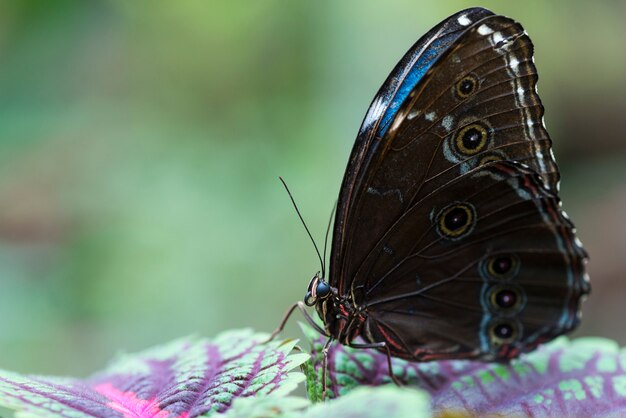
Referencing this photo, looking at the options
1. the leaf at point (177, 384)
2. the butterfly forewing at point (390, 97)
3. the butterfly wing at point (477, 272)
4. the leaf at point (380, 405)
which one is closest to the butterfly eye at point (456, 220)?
the butterfly wing at point (477, 272)

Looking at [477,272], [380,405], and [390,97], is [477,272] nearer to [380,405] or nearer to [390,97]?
[390,97]

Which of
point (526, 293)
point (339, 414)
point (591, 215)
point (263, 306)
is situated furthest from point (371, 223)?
point (591, 215)

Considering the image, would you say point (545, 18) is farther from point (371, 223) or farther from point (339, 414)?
point (339, 414)

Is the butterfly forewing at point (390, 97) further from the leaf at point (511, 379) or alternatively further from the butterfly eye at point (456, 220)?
the leaf at point (511, 379)

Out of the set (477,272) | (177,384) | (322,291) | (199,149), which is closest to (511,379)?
(477,272)

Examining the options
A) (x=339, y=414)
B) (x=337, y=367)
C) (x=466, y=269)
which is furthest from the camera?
(x=466, y=269)
